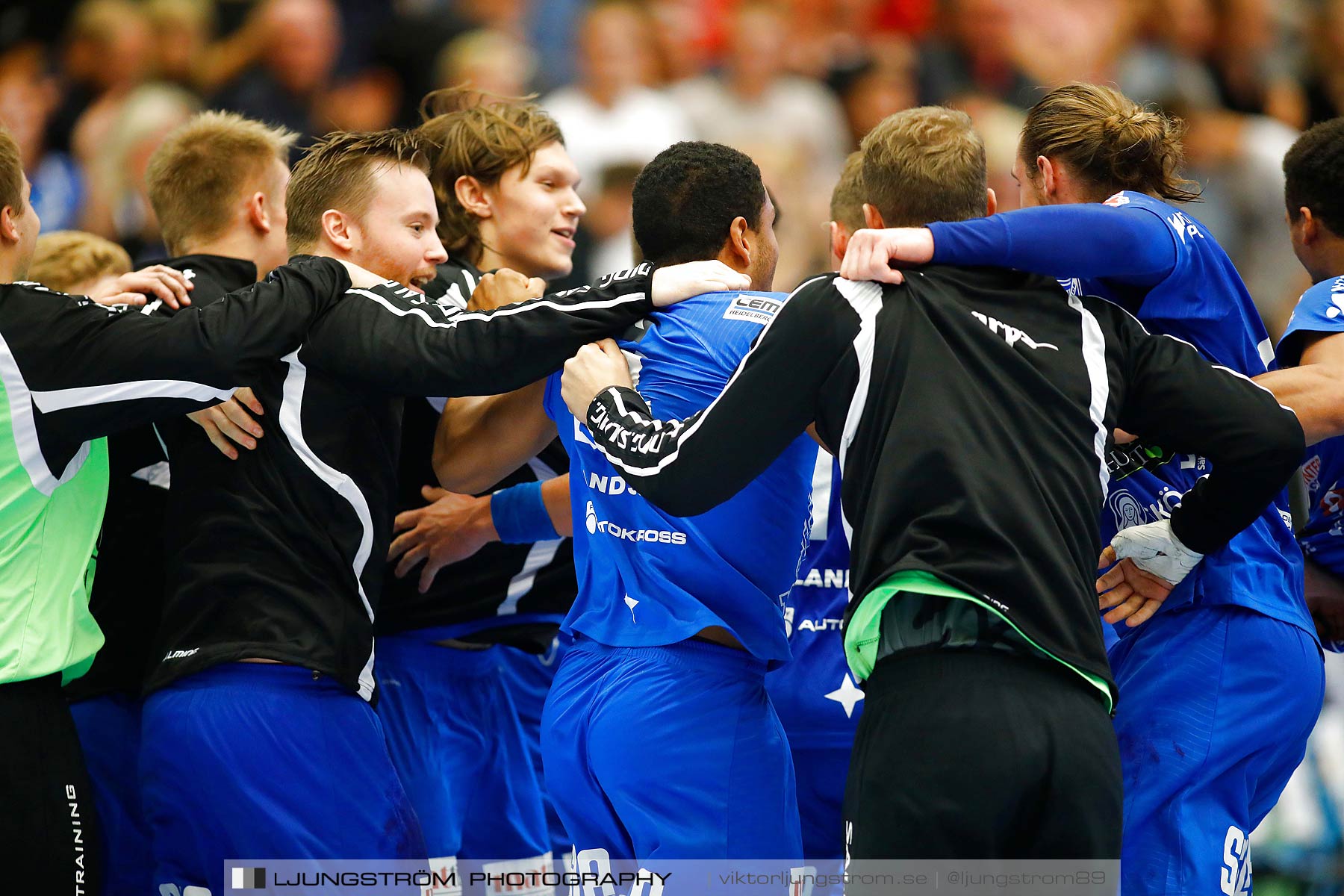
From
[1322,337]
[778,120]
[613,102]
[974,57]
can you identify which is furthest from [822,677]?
[974,57]

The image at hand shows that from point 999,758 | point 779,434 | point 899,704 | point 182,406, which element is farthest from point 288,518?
point 999,758

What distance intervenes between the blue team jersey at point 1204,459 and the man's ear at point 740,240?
3.16 ft

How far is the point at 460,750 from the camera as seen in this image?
5172 mm

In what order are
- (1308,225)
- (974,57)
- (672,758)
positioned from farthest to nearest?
1. (974,57)
2. (1308,225)
3. (672,758)

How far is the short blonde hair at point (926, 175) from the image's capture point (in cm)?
380

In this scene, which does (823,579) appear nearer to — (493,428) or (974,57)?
(493,428)

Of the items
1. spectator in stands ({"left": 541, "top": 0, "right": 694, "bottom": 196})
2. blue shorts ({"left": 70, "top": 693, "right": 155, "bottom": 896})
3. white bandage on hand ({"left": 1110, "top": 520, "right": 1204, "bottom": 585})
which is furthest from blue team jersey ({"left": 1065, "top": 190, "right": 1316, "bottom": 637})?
spectator in stands ({"left": 541, "top": 0, "right": 694, "bottom": 196})

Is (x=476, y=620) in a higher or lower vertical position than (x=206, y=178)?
lower

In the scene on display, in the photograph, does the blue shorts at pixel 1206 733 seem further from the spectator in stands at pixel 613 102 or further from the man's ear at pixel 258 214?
the spectator in stands at pixel 613 102

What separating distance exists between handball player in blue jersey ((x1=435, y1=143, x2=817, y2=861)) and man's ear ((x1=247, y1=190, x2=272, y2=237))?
192cm

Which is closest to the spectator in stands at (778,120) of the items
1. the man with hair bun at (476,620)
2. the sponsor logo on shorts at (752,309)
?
the man with hair bun at (476,620)

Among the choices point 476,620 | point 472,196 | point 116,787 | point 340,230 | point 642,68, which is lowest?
point 116,787

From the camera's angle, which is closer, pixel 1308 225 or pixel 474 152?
pixel 1308 225

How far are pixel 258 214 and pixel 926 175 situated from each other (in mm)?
2775
